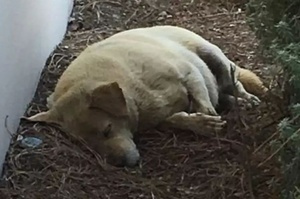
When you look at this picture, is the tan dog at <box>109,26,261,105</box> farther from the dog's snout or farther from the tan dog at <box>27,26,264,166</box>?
the dog's snout

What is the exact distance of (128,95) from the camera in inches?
160

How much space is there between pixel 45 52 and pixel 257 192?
7.41 ft

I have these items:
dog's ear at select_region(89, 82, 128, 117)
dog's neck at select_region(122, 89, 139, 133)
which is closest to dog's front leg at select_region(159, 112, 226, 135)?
dog's neck at select_region(122, 89, 139, 133)

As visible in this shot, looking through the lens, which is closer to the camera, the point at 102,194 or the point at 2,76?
the point at 102,194

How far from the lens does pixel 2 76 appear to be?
406 cm

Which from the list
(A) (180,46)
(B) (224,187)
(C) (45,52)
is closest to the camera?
(B) (224,187)

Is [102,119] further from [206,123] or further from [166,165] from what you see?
[206,123]

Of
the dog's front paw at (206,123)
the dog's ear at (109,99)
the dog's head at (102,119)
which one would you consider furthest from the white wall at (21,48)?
the dog's front paw at (206,123)

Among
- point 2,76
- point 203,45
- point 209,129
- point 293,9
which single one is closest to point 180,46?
point 203,45

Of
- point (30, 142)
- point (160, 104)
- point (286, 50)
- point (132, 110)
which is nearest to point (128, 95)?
point (132, 110)

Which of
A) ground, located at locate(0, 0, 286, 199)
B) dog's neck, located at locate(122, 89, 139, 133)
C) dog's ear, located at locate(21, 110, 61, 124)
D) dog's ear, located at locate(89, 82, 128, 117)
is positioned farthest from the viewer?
dog's ear, located at locate(21, 110, 61, 124)

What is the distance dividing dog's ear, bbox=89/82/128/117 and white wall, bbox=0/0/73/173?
0.48 meters

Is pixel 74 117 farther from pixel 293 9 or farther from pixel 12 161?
pixel 293 9

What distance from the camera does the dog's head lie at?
12.9 ft
